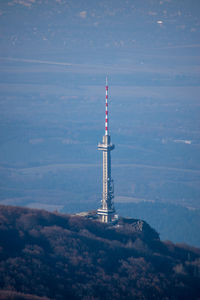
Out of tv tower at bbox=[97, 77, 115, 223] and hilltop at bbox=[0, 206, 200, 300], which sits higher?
tv tower at bbox=[97, 77, 115, 223]

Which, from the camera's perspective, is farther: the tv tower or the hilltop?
the tv tower

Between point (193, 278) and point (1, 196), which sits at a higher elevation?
point (1, 196)

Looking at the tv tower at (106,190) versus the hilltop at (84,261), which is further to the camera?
the tv tower at (106,190)

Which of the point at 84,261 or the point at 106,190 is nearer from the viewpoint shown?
the point at 84,261

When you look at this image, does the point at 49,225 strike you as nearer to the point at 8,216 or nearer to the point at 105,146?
the point at 8,216

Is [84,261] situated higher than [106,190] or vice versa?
[106,190]

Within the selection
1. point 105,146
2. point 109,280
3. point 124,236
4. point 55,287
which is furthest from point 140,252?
point 105,146

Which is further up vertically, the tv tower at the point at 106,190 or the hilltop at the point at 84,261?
the tv tower at the point at 106,190

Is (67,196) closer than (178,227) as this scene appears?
No
